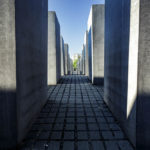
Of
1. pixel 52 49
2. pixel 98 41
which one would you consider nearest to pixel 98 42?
pixel 98 41

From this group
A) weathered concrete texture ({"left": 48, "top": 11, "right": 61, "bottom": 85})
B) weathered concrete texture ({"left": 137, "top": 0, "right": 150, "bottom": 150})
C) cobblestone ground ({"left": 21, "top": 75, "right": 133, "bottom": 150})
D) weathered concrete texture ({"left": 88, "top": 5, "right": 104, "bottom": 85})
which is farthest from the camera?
weathered concrete texture ({"left": 48, "top": 11, "right": 61, "bottom": 85})

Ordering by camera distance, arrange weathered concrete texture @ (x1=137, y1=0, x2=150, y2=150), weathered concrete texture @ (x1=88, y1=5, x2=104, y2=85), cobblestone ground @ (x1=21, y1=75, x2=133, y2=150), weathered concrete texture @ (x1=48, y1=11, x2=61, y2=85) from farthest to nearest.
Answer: weathered concrete texture @ (x1=48, y1=11, x2=61, y2=85) → weathered concrete texture @ (x1=88, y1=5, x2=104, y2=85) → cobblestone ground @ (x1=21, y1=75, x2=133, y2=150) → weathered concrete texture @ (x1=137, y1=0, x2=150, y2=150)

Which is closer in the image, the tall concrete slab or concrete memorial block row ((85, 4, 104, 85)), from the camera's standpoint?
the tall concrete slab

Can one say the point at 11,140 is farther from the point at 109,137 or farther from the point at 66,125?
the point at 109,137

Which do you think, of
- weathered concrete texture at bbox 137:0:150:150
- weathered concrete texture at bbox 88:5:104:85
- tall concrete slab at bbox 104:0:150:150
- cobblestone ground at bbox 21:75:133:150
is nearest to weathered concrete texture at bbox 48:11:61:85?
weathered concrete texture at bbox 88:5:104:85

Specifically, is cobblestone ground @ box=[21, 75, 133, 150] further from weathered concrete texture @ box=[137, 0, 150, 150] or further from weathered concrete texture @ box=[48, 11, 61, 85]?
weathered concrete texture @ box=[48, 11, 61, 85]

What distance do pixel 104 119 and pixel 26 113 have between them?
84.0 inches

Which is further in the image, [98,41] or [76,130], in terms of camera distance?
[98,41]

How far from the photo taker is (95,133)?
9.93ft

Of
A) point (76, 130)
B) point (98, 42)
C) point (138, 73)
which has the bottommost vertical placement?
point (76, 130)

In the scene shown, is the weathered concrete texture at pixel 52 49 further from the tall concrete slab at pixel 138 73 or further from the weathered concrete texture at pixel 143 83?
the weathered concrete texture at pixel 143 83

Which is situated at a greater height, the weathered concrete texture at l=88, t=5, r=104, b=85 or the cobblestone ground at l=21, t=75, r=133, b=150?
the weathered concrete texture at l=88, t=5, r=104, b=85

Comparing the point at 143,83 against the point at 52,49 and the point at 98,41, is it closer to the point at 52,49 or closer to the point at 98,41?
the point at 98,41

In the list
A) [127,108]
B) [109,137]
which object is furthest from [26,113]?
[127,108]
